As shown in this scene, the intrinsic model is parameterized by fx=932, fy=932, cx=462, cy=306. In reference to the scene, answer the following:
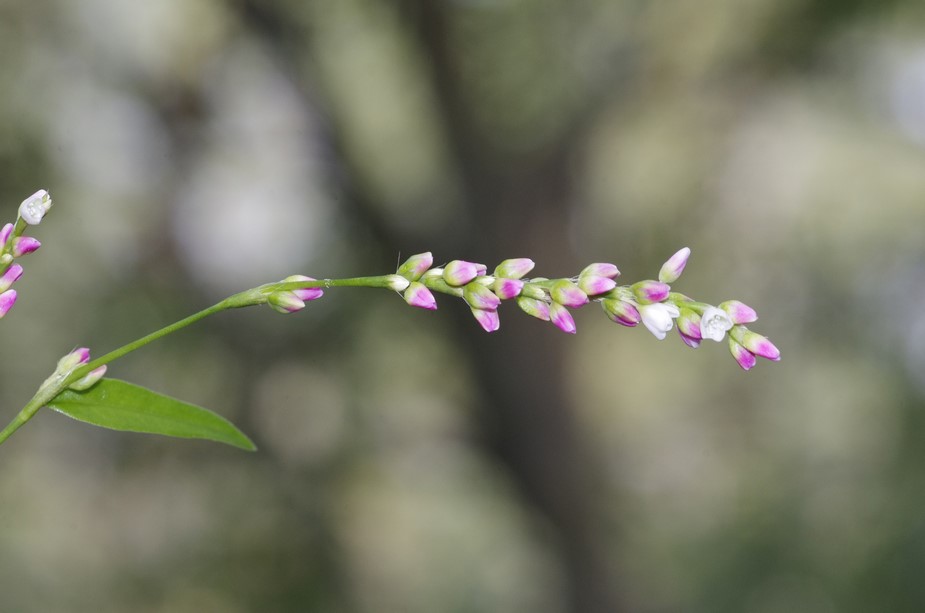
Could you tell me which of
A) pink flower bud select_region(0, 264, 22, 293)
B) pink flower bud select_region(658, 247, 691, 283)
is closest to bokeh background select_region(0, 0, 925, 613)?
pink flower bud select_region(658, 247, 691, 283)

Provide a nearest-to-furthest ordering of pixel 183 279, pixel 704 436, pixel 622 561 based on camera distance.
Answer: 1. pixel 183 279
2. pixel 622 561
3. pixel 704 436

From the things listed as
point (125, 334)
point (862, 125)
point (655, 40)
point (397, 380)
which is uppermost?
point (655, 40)

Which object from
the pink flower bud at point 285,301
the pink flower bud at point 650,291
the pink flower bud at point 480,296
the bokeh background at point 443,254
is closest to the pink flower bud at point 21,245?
the pink flower bud at point 285,301

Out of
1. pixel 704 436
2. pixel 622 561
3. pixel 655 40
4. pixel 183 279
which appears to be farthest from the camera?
pixel 704 436

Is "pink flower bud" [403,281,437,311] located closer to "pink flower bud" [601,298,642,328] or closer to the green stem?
the green stem

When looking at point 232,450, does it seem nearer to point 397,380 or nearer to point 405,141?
point 397,380

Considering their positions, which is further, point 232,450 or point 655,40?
point 232,450

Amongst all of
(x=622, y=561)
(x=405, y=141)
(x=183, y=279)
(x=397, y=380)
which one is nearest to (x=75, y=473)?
(x=183, y=279)
